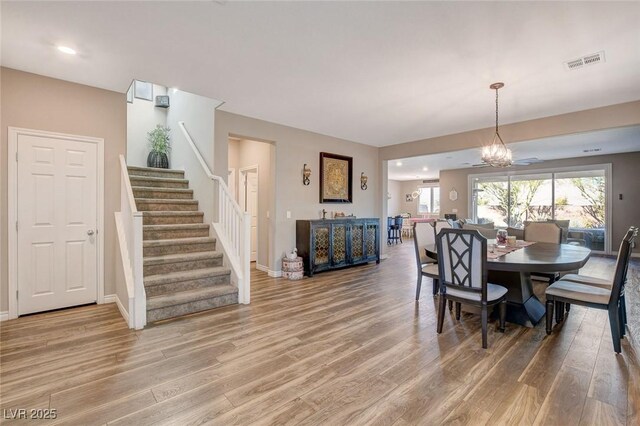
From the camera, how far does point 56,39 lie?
2725 mm

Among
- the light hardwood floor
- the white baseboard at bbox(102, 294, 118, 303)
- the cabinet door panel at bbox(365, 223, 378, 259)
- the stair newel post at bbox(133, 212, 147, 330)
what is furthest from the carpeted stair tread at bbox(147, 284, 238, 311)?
the cabinet door panel at bbox(365, 223, 378, 259)

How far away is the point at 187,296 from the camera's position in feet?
11.4

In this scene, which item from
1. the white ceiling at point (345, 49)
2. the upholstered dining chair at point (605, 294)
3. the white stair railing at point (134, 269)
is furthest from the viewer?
the white stair railing at point (134, 269)

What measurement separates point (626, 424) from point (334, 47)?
339 cm

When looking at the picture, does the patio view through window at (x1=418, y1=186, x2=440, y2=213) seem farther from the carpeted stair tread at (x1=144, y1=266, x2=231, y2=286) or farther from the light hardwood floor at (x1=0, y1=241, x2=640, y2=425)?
the carpeted stair tread at (x1=144, y1=266, x2=231, y2=286)

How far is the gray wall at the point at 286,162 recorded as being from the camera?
478 cm

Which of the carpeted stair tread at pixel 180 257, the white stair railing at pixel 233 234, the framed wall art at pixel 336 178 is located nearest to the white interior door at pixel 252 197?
the framed wall art at pixel 336 178

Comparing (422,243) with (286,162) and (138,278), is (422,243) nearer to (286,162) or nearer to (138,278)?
(286,162)

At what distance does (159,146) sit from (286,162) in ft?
8.89

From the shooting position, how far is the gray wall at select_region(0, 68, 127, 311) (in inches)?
127

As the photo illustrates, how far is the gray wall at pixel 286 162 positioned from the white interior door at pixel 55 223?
172 centimetres

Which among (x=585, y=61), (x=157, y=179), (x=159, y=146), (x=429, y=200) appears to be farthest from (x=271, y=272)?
(x=429, y=200)

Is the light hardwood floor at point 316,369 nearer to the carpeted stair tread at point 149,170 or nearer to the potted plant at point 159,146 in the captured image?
the carpeted stair tread at point 149,170

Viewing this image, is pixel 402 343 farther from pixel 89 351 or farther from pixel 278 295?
pixel 89 351
